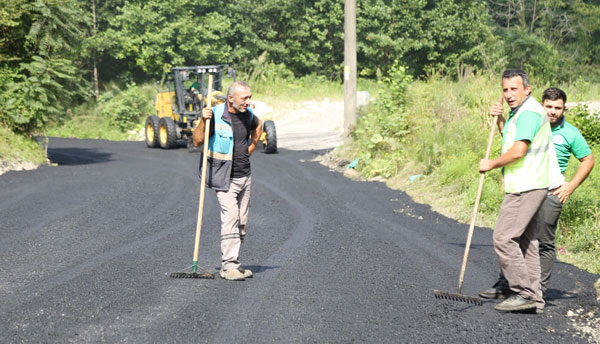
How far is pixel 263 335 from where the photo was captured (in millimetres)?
4992

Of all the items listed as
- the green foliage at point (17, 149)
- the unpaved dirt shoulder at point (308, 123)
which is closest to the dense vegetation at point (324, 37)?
the unpaved dirt shoulder at point (308, 123)

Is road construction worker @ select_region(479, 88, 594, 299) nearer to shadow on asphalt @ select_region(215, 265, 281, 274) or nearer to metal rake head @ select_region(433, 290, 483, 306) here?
metal rake head @ select_region(433, 290, 483, 306)

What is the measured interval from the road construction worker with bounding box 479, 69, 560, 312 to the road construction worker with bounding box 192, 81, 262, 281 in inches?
93.1

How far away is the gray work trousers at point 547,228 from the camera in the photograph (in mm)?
5742

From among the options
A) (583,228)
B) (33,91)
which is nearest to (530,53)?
(33,91)

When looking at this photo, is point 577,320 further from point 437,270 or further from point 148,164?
point 148,164

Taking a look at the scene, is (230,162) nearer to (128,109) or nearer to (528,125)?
(528,125)

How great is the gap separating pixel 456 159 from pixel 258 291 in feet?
23.9

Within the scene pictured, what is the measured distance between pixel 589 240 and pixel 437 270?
2.13 meters

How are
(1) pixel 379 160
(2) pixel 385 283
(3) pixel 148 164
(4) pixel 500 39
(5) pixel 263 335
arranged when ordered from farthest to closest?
1. (4) pixel 500 39
2. (3) pixel 148 164
3. (1) pixel 379 160
4. (2) pixel 385 283
5. (5) pixel 263 335

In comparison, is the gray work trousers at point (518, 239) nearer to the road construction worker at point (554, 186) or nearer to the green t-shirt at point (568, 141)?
the road construction worker at point (554, 186)

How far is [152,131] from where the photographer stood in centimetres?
2280

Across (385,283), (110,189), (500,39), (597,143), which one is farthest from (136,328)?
(500,39)

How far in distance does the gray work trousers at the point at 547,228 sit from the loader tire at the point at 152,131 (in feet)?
58.4
